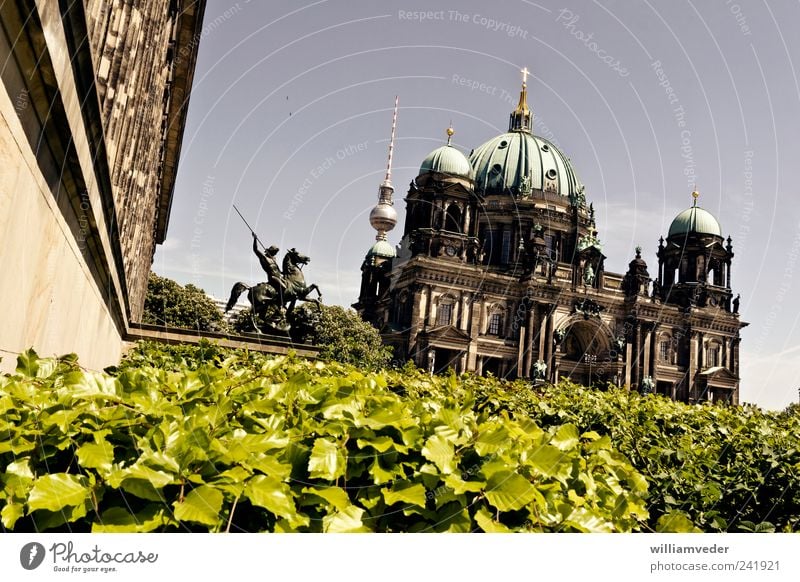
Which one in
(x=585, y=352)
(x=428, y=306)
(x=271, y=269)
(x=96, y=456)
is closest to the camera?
(x=96, y=456)

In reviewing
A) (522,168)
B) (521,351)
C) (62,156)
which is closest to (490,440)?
(62,156)

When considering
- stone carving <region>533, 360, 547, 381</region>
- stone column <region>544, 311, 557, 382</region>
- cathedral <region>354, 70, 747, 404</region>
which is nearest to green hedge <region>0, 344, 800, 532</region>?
cathedral <region>354, 70, 747, 404</region>

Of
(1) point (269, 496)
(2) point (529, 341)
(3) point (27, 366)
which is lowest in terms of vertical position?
(1) point (269, 496)

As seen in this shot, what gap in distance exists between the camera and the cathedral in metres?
63.6

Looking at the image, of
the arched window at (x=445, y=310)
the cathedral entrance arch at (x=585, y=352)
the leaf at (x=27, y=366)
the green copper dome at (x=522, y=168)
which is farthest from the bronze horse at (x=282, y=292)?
the green copper dome at (x=522, y=168)

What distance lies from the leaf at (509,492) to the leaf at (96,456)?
4.65 ft

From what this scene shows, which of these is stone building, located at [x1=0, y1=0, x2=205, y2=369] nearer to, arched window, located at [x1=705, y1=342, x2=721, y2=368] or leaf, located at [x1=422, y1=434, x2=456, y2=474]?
leaf, located at [x1=422, y1=434, x2=456, y2=474]

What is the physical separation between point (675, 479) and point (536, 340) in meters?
61.5

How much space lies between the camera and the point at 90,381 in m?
2.84

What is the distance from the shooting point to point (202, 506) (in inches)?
81.7

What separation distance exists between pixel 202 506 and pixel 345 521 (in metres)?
0.53

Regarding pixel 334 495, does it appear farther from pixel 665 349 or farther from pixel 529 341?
pixel 665 349

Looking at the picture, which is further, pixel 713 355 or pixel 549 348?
pixel 713 355

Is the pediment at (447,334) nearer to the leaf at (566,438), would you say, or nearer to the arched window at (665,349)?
the arched window at (665,349)
